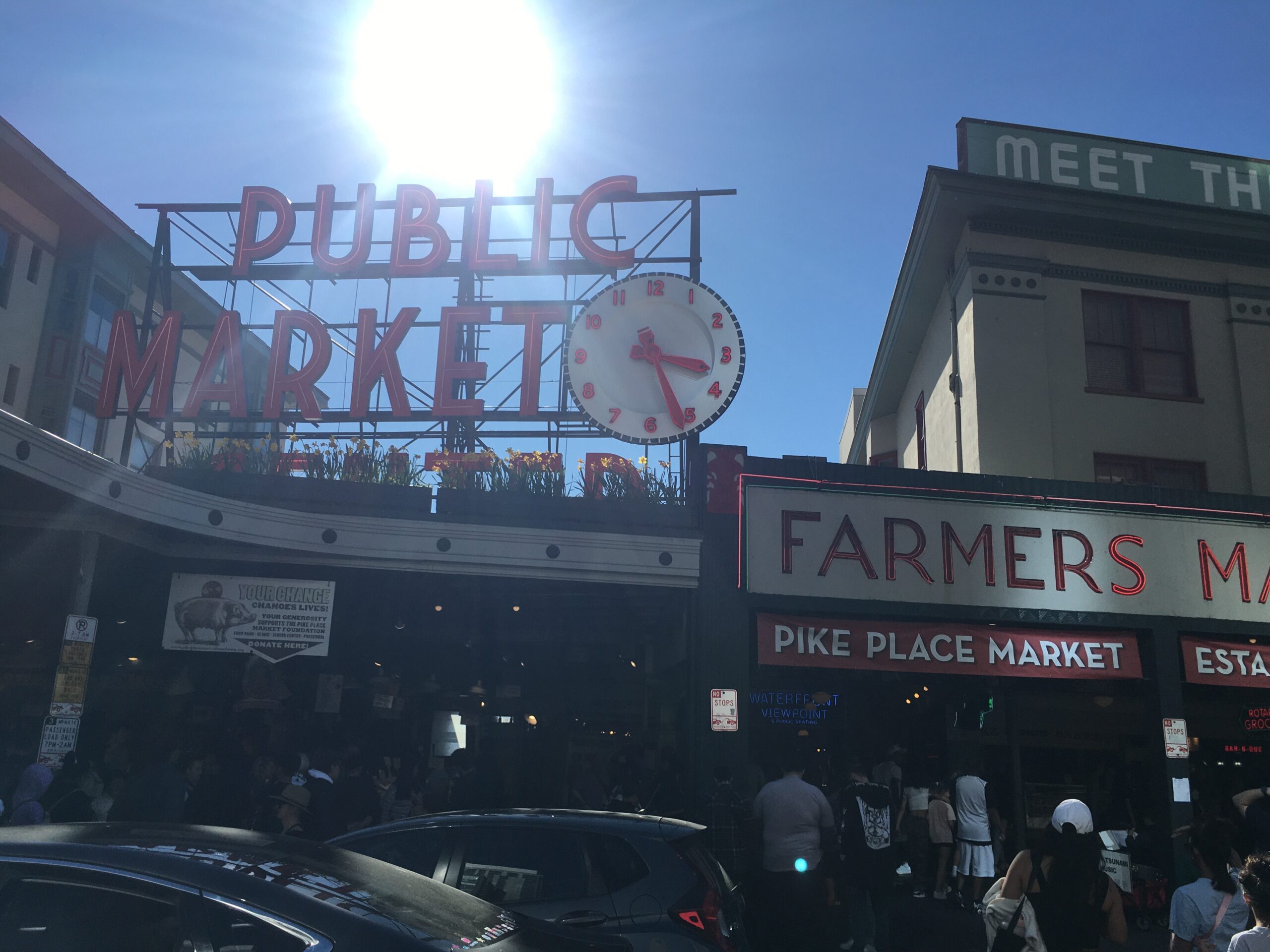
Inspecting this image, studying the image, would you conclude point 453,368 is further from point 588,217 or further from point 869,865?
point 869,865

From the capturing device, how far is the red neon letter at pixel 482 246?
1939cm

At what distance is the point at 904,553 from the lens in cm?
1411

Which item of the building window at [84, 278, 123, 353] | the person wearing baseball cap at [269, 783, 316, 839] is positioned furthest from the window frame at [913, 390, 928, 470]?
the building window at [84, 278, 123, 353]

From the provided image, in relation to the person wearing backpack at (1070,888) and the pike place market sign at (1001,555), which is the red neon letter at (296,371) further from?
the person wearing backpack at (1070,888)

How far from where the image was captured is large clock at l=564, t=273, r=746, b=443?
1616cm

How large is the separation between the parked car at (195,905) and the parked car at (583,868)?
7.98ft

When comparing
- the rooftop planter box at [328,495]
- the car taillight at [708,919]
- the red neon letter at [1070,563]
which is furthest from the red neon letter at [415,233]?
the car taillight at [708,919]

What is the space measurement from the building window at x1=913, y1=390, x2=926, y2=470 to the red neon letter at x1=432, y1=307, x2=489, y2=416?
30.1 ft

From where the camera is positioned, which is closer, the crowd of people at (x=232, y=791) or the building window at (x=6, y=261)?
the crowd of people at (x=232, y=791)

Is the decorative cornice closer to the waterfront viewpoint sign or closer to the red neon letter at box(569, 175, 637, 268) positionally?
the red neon letter at box(569, 175, 637, 268)

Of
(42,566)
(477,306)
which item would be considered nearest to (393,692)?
(42,566)

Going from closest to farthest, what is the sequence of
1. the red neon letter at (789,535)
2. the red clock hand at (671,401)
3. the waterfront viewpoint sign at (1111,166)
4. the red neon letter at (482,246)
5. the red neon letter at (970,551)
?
the red neon letter at (789,535), the red neon letter at (970,551), the red clock hand at (671,401), the waterfront viewpoint sign at (1111,166), the red neon letter at (482,246)

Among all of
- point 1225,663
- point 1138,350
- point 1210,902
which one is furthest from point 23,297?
point 1210,902

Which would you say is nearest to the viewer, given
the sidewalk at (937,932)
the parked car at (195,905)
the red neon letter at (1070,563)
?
the parked car at (195,905)
